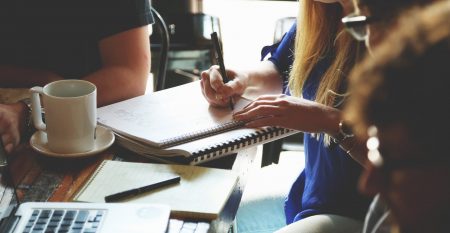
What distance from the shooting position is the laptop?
0.76 meters

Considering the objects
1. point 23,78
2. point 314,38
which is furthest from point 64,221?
point 314,38

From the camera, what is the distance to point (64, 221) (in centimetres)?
78

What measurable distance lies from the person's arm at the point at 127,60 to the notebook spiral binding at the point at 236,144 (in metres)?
0.39

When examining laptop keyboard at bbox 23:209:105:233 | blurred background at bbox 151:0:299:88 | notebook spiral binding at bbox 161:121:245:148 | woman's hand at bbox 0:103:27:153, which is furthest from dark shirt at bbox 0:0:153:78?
blurred background at bbox 151:0:299:88

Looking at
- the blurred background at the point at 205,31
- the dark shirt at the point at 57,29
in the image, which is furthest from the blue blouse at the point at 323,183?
the blurred background at the point at 205,31

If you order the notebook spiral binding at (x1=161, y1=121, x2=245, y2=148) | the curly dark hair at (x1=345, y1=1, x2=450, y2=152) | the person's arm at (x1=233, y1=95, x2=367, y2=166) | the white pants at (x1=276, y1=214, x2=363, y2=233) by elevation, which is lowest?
the white pants at (x1=276, y1=214, x2=363, y2=233)

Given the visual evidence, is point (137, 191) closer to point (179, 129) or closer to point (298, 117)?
point (179, 129)

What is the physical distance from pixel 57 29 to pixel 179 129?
23.3 inches

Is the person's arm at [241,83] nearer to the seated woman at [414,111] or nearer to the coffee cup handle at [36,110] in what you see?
the coffee cup handle at [36,110]

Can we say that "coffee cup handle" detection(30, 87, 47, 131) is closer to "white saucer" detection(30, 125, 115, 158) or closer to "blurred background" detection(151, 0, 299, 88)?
"white saucer" detection(30, 125, 115, 158)

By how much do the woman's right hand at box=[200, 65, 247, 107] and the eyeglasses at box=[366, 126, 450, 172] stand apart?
688 millimetres

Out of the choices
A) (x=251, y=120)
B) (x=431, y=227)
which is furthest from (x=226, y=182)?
(x=431, y=227)

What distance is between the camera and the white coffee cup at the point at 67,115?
3.16 ft

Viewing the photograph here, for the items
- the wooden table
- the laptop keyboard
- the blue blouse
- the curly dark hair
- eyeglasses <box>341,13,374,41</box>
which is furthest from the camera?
the blue blouse
